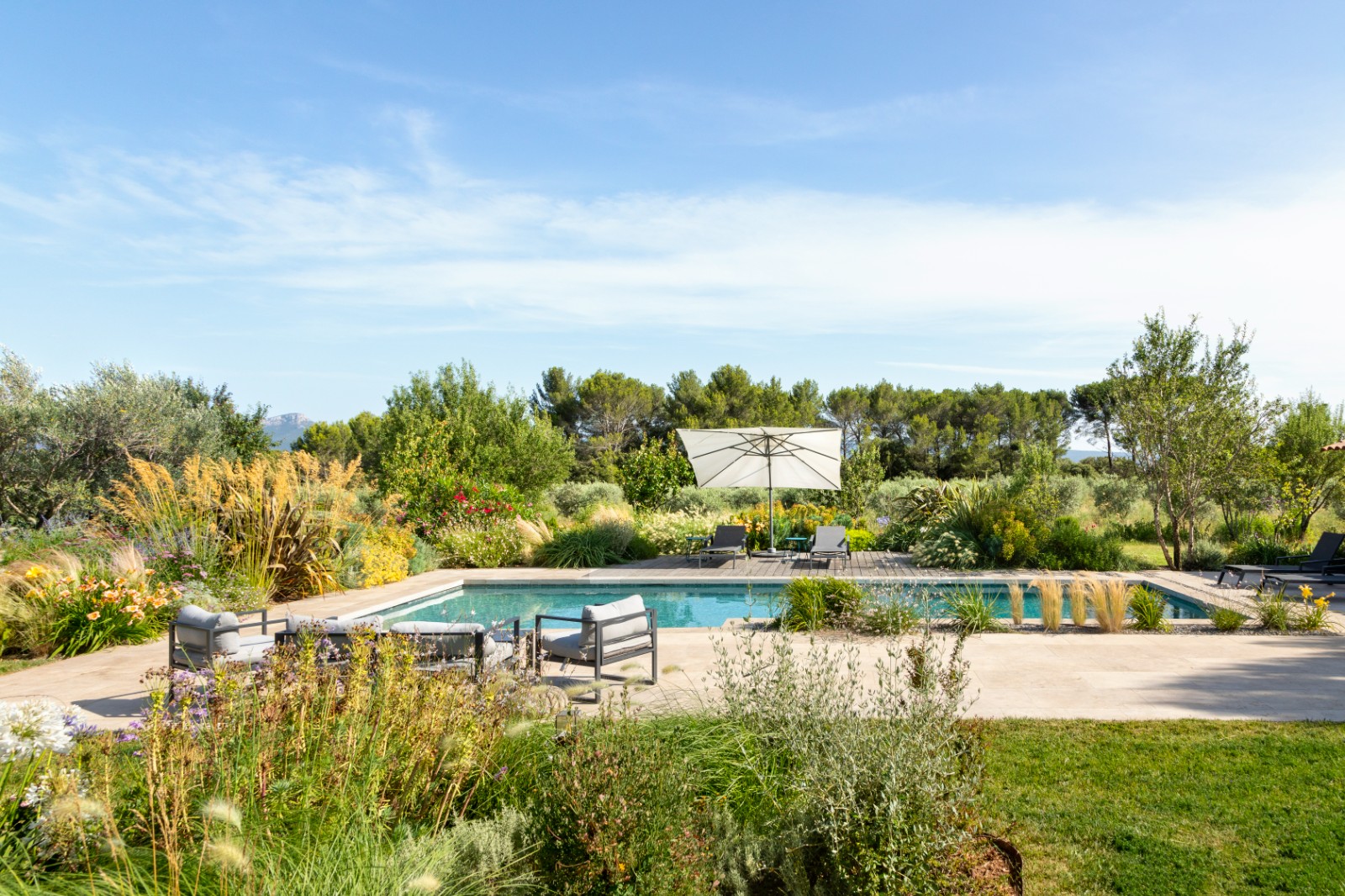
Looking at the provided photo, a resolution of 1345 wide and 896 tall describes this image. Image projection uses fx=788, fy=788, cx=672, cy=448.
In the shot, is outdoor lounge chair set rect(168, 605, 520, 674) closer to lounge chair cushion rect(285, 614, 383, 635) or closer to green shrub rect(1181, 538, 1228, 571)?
lounge chair cushion rect(285, 614, 383, 635)

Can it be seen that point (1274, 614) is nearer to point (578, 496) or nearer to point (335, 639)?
point (335, 639)

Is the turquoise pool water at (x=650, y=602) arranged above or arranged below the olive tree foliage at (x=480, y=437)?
below

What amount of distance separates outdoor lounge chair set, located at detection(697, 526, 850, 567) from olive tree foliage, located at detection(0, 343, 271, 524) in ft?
26.3

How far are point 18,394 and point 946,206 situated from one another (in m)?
15.0

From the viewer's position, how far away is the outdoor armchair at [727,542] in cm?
1291

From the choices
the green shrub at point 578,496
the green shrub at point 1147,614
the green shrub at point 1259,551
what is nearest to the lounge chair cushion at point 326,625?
the green shrub at point 1147,614

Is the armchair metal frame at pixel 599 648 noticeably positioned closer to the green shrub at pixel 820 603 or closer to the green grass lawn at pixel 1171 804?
the green shrub at pixel 820 603

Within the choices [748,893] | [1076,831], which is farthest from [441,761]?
[1076,831]

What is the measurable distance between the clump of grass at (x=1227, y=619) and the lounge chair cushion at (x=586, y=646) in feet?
18.2

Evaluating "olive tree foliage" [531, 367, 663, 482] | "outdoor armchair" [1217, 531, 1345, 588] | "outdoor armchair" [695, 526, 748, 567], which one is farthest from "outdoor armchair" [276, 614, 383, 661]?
"olive tree foliage" [531, 367, 663, 482]

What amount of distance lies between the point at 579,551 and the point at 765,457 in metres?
3.65

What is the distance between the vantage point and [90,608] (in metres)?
6.95

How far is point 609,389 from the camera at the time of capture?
34438 mm

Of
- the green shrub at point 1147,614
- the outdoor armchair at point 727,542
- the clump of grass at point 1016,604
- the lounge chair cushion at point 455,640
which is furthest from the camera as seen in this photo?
the outdoor armchair at point 727,542
